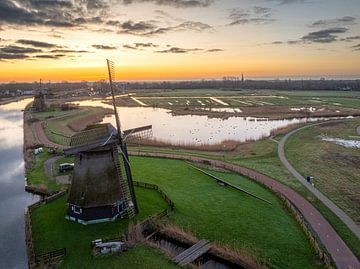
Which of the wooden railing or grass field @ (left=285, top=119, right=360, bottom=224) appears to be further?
grass field @ (left=285, top=119, right=360, bottom=224)

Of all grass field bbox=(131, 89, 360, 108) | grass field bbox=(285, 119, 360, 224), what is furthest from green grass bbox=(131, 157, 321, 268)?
grass field bbox=(131, 89, 360, 108)

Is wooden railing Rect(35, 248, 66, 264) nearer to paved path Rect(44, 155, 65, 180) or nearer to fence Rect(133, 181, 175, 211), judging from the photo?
fence Rect(133, 181, 175, 211)

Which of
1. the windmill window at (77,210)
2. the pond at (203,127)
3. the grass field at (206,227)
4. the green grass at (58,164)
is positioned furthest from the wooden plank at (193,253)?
the pond at (203,127)

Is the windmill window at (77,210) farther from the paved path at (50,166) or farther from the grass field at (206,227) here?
the paved path at (50,166)

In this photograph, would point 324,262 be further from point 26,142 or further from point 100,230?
point 26,142

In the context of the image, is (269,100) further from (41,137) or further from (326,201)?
(326,201)

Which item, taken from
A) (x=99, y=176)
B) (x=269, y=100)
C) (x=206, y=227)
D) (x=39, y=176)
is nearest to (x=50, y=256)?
(x=99, y=176)
